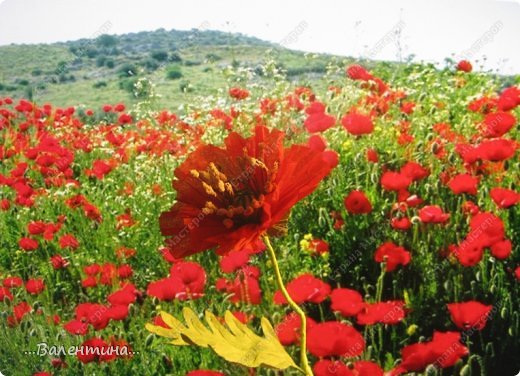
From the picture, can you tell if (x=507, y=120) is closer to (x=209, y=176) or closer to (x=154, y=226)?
(x=154, y=226)

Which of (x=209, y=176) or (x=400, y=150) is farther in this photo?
(x=400, y=150)

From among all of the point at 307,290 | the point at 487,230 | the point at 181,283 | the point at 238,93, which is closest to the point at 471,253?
the point at 487,230

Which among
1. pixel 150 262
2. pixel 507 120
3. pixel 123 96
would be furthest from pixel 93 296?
pixel 123 96

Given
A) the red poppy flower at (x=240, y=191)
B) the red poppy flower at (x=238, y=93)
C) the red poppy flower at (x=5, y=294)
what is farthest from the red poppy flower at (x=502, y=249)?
the red poppy flower at (x=238, y=93)

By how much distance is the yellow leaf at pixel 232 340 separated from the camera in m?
0.49

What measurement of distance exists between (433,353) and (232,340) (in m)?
0.65

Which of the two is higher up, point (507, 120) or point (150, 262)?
point (507, 120)

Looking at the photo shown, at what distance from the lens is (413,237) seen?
6.09 ft

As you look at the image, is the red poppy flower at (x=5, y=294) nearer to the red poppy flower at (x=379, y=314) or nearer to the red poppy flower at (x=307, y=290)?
the red poppy flower at (x=307, y=290)

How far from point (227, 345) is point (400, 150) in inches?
79.6

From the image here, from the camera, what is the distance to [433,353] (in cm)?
106

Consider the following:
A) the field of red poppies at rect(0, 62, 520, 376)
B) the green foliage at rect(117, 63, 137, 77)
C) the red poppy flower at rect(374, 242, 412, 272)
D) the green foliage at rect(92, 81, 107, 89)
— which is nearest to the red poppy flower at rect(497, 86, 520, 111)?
the field of red poppies at rect(0, 62, 520, 376)

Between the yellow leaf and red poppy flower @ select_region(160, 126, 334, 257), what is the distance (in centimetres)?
6

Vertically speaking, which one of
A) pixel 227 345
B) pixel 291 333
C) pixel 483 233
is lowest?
pixel 291 333
